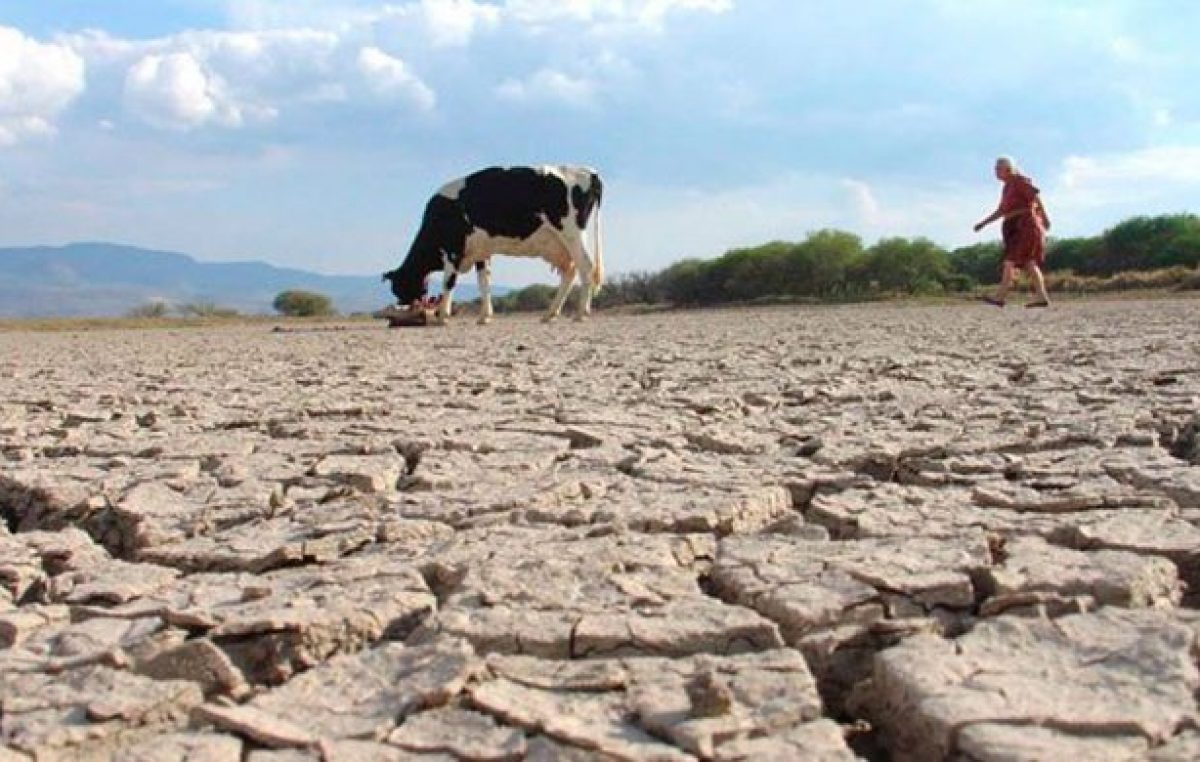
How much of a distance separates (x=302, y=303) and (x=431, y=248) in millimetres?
18398

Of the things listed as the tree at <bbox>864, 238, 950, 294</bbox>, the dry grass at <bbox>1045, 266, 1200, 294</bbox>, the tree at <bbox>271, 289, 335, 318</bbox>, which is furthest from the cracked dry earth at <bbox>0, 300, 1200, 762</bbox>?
the tree at <bbox>271, 289, 335, 318</bbox>

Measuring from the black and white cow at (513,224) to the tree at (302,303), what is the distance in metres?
17.4

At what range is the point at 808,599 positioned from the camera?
175 cm

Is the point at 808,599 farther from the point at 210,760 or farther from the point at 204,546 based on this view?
the point at 204,546

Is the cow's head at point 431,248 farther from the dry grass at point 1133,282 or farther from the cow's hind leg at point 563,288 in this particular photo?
the dry grass at point 1133,282

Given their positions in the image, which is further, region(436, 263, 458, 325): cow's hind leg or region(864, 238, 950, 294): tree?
region(864, 238, 950, 294): tree

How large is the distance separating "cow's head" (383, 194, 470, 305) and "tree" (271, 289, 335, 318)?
1704cm

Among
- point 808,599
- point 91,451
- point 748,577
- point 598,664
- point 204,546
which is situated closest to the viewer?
point 598,664

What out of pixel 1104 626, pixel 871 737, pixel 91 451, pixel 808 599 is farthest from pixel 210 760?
pixel 91 451

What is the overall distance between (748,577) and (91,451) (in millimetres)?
2263

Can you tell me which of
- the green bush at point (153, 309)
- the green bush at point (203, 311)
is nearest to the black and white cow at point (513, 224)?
the green bush at point (203, 311)

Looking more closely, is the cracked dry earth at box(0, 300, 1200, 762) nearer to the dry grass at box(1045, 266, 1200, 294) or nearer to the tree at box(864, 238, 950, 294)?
the dry grass at box(1045, 266, 1200, 294)

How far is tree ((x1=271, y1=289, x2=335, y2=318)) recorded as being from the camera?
1205 inches

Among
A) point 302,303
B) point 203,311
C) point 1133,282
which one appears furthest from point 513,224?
point 302,303
